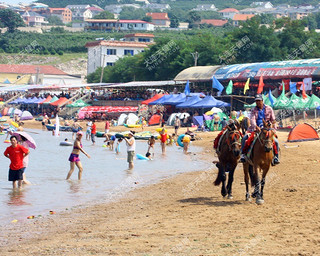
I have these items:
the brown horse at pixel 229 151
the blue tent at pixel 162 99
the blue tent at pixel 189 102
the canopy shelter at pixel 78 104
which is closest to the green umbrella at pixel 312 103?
the blue tent at pixel 189 102

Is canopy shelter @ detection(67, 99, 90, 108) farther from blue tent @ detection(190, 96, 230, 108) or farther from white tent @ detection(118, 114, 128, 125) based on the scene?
blue tent @ detection(190, 96, 230, 108)

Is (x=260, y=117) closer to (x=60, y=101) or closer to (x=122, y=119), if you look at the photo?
(x=122, y=119)

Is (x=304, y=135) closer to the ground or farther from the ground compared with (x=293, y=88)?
closer to the ground

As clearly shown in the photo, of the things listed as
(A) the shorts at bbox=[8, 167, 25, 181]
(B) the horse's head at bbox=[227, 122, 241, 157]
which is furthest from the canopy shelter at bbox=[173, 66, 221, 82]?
(B) the horse's head at bbox=[227, 122, 241, 157]

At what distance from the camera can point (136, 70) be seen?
74.9 m

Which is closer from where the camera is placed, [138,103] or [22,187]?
[22,187]

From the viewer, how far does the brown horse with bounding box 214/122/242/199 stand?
12781mm

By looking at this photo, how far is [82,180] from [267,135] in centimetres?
927

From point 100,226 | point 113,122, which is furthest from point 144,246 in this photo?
point 113,122

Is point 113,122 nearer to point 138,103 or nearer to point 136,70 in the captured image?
point 138,103

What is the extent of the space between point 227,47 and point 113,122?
770 inches

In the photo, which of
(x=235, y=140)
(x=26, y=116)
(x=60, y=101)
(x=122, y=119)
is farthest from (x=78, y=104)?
(x=235, y=140)

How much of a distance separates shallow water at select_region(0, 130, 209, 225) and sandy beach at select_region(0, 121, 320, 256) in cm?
107

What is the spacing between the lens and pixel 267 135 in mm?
12055
